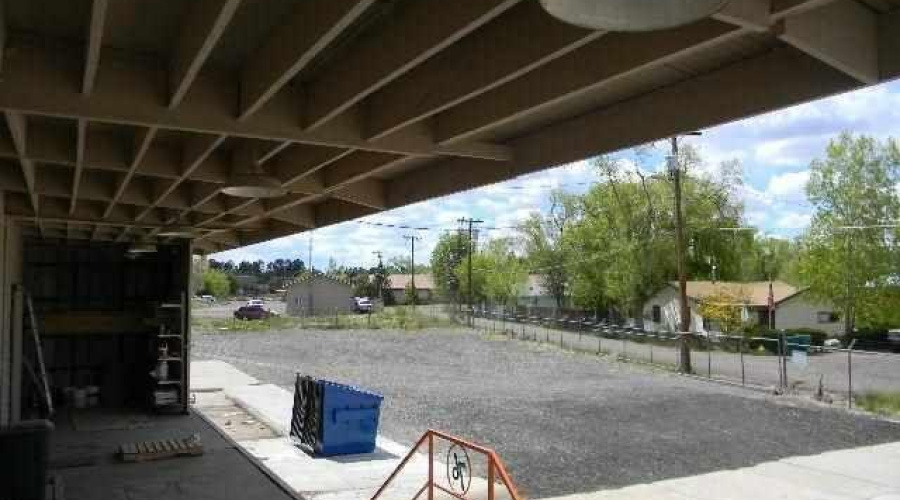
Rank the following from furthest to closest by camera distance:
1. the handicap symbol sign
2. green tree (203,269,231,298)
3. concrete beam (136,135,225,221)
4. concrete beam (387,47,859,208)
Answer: green tree (203,269,231,298)
the handicap symbol sign
concrete beam (136,135,225,221)
concrete beam (387,47,859,208)

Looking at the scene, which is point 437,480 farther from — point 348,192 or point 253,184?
point 253,184

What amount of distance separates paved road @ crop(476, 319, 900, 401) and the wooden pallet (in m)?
15.6

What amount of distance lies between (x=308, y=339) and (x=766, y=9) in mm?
39760

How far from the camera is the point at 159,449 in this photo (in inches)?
488

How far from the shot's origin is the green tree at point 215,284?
370ft

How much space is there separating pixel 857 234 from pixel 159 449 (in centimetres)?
4200

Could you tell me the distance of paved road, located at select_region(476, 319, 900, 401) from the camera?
24719mm

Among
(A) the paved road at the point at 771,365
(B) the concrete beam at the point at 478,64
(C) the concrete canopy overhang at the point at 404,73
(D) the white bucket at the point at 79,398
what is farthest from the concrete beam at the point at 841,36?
(A) the paved road at the point at 771,365

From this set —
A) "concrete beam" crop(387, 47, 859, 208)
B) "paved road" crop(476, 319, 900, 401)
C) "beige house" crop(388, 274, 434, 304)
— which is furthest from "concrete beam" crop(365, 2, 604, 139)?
"beige house" crop(388, 274, 434, 304)

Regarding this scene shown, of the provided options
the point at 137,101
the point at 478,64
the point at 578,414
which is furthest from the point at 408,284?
the point at 478,64

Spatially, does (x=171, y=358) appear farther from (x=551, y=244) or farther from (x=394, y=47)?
(x=551, y=244)

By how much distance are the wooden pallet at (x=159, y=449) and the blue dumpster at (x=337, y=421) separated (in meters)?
1.90

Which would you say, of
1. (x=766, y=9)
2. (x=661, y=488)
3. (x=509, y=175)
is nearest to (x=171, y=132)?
(x=509, y=175)

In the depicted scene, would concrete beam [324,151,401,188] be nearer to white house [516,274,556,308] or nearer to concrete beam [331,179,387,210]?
concrete beam [331,179,387,210]
